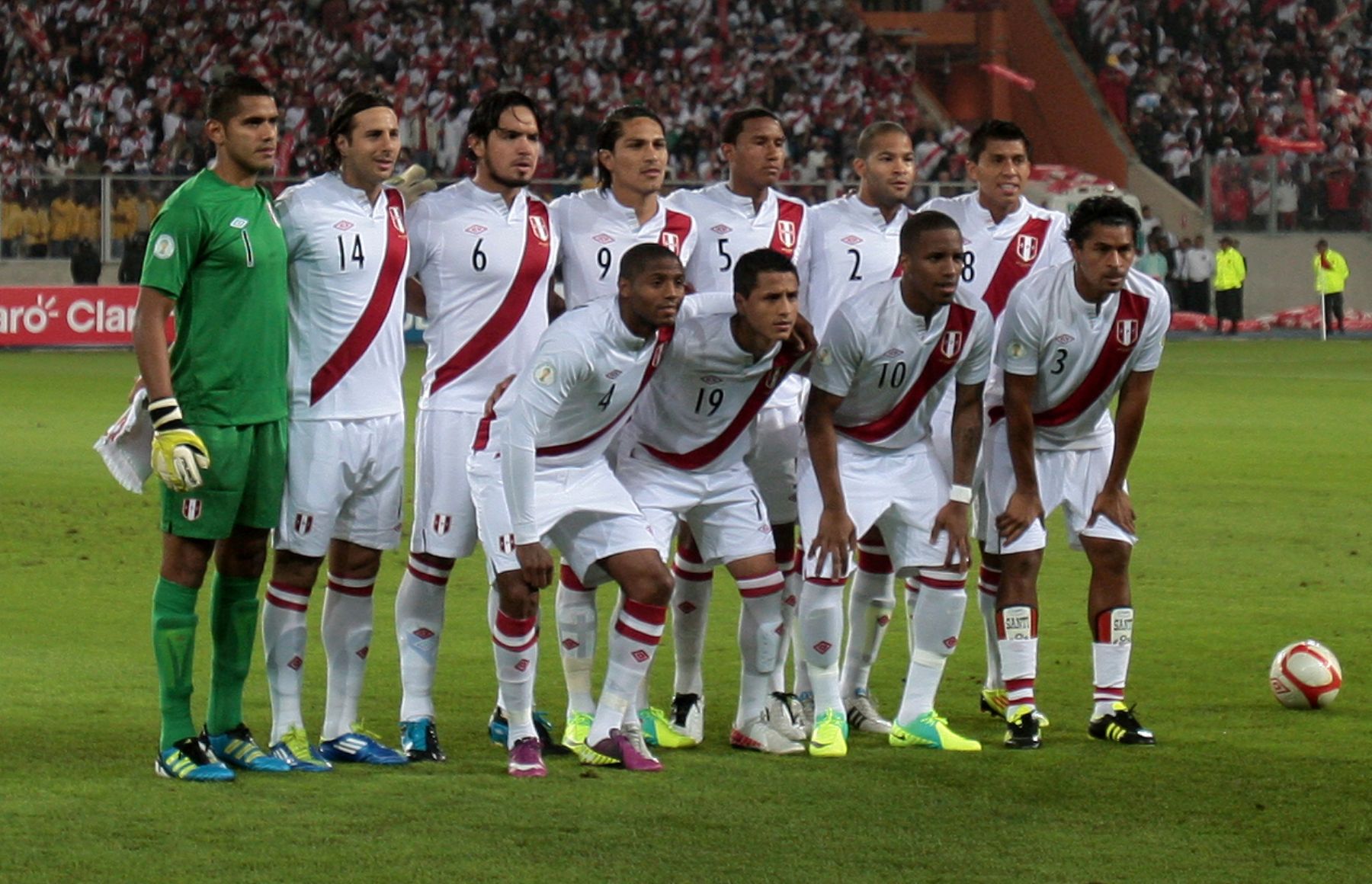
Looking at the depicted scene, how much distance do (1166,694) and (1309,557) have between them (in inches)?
154

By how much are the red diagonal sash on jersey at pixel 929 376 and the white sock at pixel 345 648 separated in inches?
69.7

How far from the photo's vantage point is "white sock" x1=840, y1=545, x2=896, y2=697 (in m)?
7.55

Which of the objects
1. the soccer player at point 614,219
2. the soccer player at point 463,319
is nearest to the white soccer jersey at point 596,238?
the soccer player at point 614,219

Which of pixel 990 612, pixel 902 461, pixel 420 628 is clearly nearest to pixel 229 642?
pixel 420 628

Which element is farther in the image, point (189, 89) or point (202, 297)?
point (189, 89)

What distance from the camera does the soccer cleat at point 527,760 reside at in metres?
6.38

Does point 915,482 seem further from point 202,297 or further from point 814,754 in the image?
point 202,297

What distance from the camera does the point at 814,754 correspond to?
6797 mm

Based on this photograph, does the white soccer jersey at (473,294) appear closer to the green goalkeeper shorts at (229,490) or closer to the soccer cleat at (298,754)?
the green goalkeeper shorts at (229,490)

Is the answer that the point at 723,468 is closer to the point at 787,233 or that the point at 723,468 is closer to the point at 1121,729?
the point at 787,233

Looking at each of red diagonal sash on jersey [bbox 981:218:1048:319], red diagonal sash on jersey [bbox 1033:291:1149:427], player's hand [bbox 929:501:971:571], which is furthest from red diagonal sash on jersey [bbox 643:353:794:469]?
red diagonal sash on jersey [bbox 981:218:1048:319]

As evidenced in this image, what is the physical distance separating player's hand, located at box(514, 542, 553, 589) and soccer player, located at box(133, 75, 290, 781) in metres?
0.77

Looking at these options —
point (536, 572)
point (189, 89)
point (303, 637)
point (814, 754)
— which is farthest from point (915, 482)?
point (189, 89)

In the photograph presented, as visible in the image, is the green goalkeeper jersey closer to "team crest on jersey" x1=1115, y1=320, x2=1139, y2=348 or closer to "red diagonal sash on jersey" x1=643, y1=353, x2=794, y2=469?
"red diagonal sash on jersey" x1=643, y1=353, x2=794, y2=469
